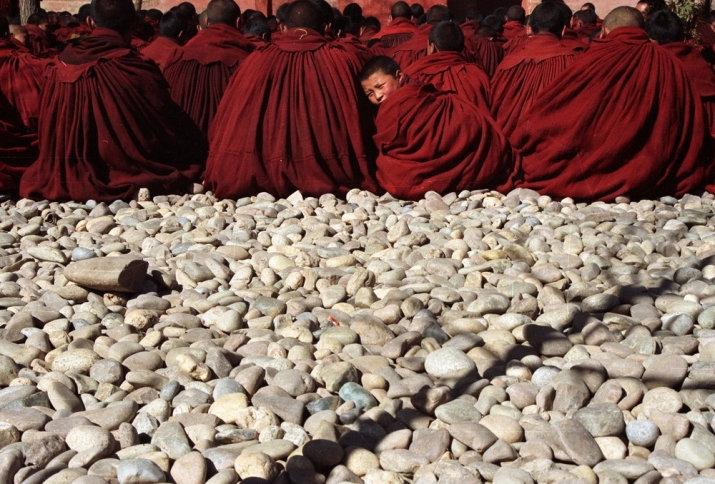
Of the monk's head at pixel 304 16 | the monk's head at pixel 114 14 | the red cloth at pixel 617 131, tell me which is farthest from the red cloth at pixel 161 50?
the red cloth at pixel 617 131

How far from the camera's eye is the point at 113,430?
9.00ft

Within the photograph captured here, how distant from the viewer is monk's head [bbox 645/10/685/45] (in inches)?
243

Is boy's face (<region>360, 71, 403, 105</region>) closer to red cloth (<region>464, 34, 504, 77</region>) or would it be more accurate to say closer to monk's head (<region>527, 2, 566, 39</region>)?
monk's head (<region>527, 2, 566, 39</region>)

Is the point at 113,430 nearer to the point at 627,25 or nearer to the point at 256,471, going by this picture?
the point at 256,471

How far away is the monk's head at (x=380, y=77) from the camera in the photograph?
5637 mm

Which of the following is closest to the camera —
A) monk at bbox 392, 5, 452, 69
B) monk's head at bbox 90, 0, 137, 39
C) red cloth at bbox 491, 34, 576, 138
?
monk's head at bbox 90, 0, 137, 39

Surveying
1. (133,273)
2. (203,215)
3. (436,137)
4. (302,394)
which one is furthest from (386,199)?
(302,394)

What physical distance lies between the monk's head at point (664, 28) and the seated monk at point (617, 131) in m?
0.68

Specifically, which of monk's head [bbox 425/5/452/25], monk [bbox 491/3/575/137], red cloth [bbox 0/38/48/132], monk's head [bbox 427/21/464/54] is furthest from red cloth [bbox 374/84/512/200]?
monk's head [bbox 425/5/452/25]

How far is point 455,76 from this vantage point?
618 centimetres

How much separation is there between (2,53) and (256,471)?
5.57 metres

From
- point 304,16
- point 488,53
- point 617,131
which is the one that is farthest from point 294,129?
point 488,53

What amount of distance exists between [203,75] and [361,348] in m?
3.67

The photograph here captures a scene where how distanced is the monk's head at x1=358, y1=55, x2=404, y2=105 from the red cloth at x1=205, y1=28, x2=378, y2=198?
7 centimetres
